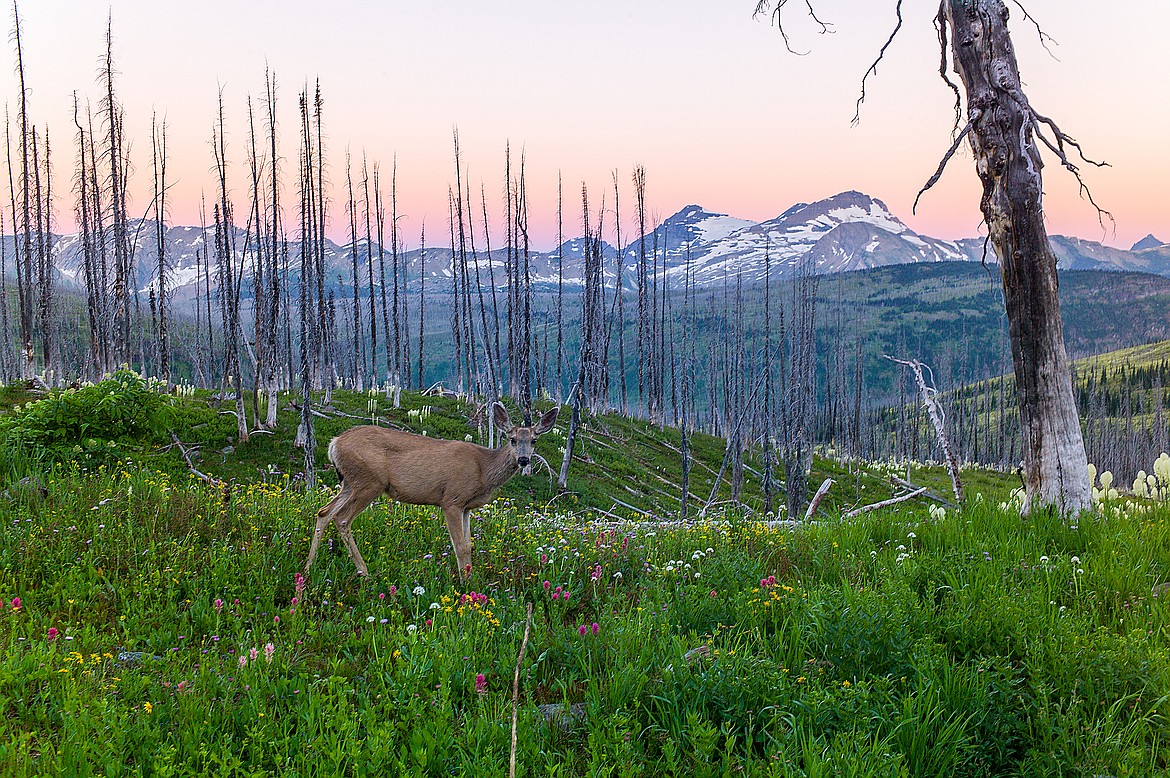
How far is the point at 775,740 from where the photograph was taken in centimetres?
372

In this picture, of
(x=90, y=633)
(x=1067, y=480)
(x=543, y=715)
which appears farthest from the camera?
(x=1067, y=480)

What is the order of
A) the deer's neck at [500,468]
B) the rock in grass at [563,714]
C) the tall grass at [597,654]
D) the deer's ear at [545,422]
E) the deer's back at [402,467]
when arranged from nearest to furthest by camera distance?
the tall grass at [597,654] < the rock in grass at [563,714] < the deer's back at [402,467] < the deer's neck at [500,468] < the deer's ear at [545,422]

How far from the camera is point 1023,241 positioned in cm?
809

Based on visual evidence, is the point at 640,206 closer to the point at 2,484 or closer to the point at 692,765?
the point at 2,484

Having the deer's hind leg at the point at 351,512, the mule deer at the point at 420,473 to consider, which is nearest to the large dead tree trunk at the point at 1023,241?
the mule deer at the point at 420,473

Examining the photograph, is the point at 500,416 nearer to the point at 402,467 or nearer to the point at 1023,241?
the point at 402,467

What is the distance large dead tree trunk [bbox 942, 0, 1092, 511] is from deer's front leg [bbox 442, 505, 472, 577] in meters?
6.58

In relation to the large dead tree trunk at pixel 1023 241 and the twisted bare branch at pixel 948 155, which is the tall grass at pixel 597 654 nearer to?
the large dead tree trunk at pixel 1023 241

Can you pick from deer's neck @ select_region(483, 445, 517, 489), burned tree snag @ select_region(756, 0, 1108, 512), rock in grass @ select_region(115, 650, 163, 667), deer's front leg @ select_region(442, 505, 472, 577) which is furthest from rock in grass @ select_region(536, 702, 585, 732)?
burned tree snag @ select_region(756, 0, 1108, 512)

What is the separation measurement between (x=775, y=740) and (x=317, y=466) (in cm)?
1887

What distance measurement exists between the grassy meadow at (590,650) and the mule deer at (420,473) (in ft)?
1.64

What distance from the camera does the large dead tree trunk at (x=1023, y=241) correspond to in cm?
779

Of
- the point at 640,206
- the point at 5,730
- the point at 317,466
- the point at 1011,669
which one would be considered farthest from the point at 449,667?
the point at 640,206

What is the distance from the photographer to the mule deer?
742cm
